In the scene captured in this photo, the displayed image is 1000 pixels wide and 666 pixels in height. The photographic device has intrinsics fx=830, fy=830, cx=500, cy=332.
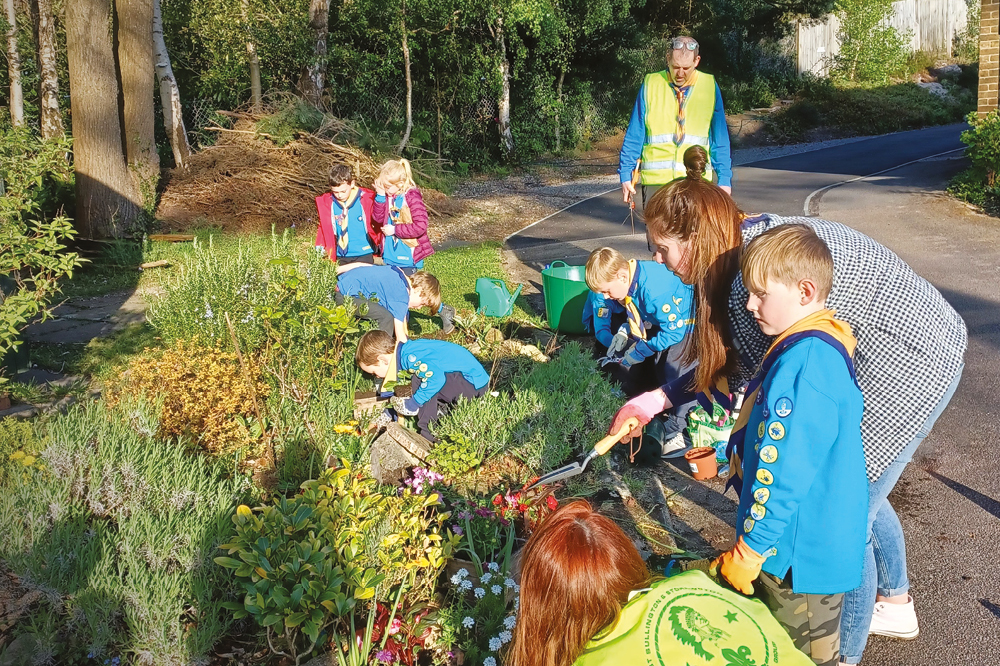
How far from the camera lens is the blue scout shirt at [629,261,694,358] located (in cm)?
496

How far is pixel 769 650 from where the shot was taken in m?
1.72

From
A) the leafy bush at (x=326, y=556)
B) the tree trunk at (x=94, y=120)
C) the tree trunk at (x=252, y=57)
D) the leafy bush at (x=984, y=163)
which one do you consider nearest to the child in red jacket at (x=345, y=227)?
the leafy bush at (x=326, y=556)

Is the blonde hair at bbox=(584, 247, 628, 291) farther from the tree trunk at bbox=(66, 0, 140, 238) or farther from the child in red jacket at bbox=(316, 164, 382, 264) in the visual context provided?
the tree trunk at bbox=(66, 0, 140, 238)

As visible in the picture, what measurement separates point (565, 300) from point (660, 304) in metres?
1.85

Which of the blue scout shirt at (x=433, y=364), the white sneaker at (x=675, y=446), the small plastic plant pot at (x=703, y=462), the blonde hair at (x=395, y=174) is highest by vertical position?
the blonde hair at (x=395, y=174)

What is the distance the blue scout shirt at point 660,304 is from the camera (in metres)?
4.96

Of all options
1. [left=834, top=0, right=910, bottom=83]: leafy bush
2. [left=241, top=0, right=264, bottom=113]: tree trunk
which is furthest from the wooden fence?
[left=241, top=0, right=264, bottom=113]: tree trunk

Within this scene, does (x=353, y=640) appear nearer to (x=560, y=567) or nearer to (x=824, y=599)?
(x=560, y=567)

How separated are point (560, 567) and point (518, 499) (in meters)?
1.81

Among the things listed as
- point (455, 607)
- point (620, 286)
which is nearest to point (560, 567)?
point (455, 607)

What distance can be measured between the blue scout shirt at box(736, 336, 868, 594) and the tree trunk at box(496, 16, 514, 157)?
17981mm

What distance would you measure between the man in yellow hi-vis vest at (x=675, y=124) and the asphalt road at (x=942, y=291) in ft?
7.45

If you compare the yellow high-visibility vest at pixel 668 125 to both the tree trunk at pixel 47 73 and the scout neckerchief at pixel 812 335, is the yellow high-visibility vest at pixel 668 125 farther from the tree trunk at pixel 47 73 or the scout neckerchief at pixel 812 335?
the tree trunk at pixel 47 73

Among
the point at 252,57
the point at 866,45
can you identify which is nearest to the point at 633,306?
the point at 252,57
